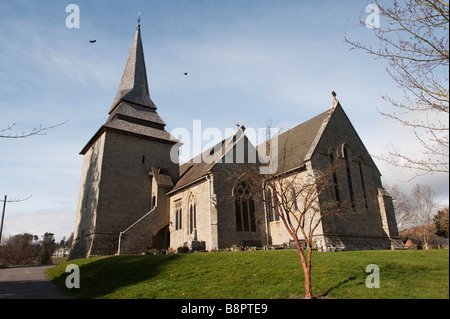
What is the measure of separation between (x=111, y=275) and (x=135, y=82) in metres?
26.3

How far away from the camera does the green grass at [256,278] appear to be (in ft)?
33.5

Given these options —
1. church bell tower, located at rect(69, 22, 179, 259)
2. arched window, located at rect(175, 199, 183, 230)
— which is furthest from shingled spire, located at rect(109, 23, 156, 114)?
arched window, located at rect(175, 199, 183, 230)

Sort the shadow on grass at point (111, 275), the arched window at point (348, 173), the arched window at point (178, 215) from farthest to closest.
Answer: the arched window at point (178, 215), the arched window at point (348, 173), the shadow on grass at point (111, 275)

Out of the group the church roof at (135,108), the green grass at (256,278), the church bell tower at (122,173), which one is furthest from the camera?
the church roof at (135,108)

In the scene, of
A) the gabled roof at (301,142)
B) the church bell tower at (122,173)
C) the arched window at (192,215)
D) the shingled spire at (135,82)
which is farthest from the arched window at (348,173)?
the shingled spire at (135,82)

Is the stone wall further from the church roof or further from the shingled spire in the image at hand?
the shingled spire

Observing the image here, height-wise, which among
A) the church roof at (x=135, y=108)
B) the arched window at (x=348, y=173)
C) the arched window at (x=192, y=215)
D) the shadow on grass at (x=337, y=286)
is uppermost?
the church roof at (x=135, y=108)

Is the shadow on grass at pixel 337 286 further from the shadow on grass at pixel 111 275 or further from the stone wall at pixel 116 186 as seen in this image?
the stone wall at pixel 116 186

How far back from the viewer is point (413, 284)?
1079cm

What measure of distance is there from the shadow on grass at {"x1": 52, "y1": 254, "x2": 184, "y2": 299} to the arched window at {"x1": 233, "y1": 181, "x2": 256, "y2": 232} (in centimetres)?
780

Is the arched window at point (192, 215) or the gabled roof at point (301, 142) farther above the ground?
the gabled roof at point (301, 142)

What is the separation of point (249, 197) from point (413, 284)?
1449cm
